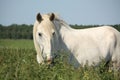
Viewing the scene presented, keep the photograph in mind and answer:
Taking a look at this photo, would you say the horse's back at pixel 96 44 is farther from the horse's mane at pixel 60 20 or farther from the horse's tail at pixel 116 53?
the horse's mane at pixel 60 20

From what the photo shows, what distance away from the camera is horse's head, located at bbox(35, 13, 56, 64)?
24.3ft

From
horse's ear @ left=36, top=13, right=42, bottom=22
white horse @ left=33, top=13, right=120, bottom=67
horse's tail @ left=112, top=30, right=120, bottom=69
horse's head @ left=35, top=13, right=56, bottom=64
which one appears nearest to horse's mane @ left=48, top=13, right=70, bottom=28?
white horse @ left=33, top=13, right=120, bottom=67

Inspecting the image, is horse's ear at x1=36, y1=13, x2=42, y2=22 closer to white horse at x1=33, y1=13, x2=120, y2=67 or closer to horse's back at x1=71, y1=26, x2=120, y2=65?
white horse at x1=33, y1=13, x2=120, y2=67

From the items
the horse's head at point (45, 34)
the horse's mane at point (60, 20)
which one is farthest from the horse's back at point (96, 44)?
the horse's head at point (45, 34)

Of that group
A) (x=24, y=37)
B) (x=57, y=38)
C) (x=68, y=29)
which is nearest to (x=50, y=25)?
(x=57, y=38)

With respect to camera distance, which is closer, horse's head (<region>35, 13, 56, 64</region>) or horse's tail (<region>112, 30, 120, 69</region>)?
horse's head (<region>35, 13, 56, 64</region>)

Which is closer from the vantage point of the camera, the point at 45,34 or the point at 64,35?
the point at 45,34

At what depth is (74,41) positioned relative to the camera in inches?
334

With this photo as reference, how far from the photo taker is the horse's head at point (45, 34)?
7414 millimetres

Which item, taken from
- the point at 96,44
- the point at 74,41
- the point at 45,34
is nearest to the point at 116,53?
the point at 96,44

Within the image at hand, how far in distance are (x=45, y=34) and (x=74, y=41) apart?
3.65ft

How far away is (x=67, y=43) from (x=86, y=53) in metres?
0.57

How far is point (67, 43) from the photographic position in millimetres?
8383

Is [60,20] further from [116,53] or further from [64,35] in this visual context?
[116,53]
